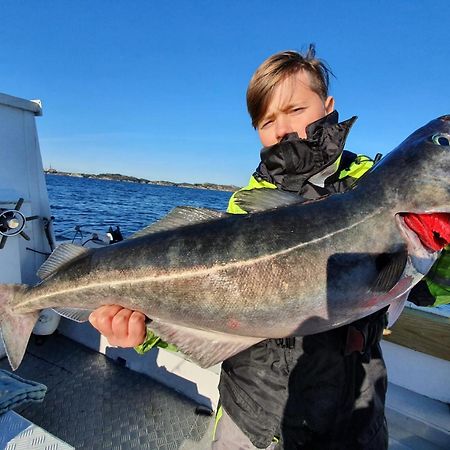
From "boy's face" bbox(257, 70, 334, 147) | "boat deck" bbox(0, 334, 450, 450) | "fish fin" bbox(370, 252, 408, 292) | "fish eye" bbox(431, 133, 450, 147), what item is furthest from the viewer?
"boat deck" bbox(0, 334, 450, 450)

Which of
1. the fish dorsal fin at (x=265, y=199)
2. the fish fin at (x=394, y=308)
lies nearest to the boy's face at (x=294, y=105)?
the fish dorsal fin at (x=265, y=199)

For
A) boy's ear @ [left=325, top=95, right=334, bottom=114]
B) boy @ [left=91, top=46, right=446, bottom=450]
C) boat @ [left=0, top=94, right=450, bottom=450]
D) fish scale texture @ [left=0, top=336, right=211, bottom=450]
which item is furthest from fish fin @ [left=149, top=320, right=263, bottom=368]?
fish scale texture @ [left=0, top=336, right=211, bottom=450]

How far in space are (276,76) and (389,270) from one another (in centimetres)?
190

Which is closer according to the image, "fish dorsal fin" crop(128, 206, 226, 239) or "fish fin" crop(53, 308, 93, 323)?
"fish dorsal fin" crop(128, 206, 226, 239)

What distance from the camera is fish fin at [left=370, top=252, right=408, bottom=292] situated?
6.54 ft

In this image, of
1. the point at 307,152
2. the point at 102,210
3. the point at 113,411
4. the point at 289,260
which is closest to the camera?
the point at 289,260

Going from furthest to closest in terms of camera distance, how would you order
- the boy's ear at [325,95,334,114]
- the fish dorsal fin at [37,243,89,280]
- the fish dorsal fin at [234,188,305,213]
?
the boy's ear at [325,95,334,114], the fish dorsal fin at [37,243,89,280], the fish dorsal fin at [234,188,305,213]

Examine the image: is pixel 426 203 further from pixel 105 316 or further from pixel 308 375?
pixel 105 316

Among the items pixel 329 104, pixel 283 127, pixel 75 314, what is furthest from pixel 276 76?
pixel 75 314

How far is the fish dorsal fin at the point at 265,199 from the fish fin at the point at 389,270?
0.60m

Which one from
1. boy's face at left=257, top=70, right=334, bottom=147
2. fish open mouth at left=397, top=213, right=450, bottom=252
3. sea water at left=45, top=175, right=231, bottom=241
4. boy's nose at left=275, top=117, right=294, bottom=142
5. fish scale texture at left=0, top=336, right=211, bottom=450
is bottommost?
fish scale texture at left=0, top=336, right=211, bottom=450

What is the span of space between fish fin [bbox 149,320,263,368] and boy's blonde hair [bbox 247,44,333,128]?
1.92 meters

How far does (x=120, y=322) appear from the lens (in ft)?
8.02

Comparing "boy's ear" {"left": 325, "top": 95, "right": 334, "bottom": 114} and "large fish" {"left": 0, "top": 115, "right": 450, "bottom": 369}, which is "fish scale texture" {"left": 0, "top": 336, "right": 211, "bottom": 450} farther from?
"boy's ear" {"left": 325, "top": 95, "right": 334, "bottom": 114}
